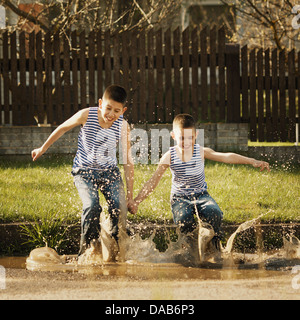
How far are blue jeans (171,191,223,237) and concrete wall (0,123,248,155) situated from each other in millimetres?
4385

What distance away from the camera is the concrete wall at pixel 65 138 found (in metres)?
9.91

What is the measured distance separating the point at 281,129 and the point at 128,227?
18.5ft

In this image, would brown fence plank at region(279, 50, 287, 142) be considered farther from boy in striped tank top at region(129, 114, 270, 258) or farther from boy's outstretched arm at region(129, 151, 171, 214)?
boy's outstretched arm at region(129, 151, 171, 214)

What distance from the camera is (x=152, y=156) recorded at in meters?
9.40

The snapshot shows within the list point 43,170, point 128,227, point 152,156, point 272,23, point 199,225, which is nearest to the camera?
point 199,225

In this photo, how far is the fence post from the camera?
1062 cm

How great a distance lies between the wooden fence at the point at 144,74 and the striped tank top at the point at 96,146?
190 inches

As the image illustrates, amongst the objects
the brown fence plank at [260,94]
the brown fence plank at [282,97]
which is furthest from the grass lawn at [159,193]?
the brown fence plank at [282,97]

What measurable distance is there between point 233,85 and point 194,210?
5.60 m

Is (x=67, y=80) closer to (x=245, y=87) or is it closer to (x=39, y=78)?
(x=39, y=78)

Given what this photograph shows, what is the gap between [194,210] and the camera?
18.2ft

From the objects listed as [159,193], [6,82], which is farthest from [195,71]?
[159,193]
